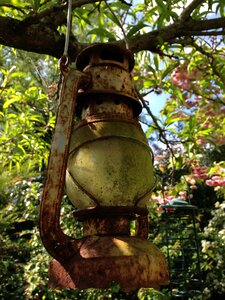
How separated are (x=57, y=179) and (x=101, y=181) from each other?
4.9 inches

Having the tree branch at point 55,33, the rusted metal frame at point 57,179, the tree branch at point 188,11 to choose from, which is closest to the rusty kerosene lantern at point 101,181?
the rusted metal frame at point 57,179

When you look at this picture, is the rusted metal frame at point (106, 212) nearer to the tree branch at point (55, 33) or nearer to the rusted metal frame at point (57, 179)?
the rusted metal frame at point (57, 179)

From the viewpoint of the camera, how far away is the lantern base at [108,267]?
56 cm

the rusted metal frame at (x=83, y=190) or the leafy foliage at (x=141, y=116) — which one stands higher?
the leafy foliage at (x=141, y=116)

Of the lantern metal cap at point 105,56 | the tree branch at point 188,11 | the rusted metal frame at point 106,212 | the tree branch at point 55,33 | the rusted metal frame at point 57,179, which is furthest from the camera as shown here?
the tree branch at point 188,11

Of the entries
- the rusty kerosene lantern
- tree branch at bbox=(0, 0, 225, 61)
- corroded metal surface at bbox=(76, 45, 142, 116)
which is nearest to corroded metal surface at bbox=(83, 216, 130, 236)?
the rusty kerosene lantern

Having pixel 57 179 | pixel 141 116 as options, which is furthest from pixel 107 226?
pixel 141 116

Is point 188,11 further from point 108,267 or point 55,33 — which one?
point 108,267

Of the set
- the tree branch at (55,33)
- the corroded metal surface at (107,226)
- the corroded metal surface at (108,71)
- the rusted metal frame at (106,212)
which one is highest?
the tree branch at (55,33)

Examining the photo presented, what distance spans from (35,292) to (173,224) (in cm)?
322

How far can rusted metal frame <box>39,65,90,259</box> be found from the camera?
0.54 metres

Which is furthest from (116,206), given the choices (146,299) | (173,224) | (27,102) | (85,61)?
(173,224)

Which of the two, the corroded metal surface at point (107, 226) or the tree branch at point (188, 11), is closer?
the corroded metal surface at point (107, 226)

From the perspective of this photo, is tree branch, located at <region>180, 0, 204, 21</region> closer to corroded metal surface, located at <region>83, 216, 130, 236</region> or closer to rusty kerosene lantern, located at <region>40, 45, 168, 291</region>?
rusty kerosene lantern, located at <region>40, 45, 168, 291</region>
